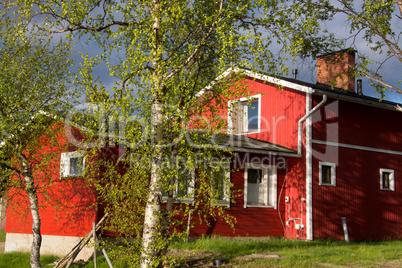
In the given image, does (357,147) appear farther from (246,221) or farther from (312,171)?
(246,221)

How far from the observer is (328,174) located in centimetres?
1617

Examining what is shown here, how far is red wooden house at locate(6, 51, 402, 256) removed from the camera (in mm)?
15211

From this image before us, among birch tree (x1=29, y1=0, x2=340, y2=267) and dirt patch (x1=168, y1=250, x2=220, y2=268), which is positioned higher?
birch tree (x1=29, y1=0, x2=340, y2=267)

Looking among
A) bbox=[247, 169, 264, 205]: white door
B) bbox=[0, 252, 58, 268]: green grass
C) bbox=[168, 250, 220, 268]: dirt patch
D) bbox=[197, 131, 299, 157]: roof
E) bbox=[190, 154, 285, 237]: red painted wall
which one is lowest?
bbox=[0, 252, 58, 268]: green grass

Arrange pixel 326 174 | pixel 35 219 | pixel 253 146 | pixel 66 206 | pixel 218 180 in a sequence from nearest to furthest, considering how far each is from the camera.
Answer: pixel 218 180 → pixel 35 219 → pixel 66 206 → pixel 253 146 → pixel 326 174

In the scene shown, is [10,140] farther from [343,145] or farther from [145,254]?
[343,145]

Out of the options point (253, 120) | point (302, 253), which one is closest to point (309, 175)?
point (253, 120)

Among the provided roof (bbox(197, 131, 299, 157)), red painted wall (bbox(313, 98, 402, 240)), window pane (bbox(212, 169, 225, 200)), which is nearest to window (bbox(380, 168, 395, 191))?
red painted wall (bbox(313, 98, 402, 240))

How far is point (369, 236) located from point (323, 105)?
5193 millimetres

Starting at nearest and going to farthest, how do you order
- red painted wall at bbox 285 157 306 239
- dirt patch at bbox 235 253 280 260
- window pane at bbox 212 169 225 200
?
window pane at bbox 212 169 225 200, dirt patch at bbox 235 253 280 260, red painted wall at bbox 285 157 306 239

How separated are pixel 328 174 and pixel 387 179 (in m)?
3.23

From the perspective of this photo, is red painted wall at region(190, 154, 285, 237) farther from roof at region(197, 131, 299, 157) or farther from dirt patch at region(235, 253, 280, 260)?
dirt patch at region(235, 253, 280, 260)

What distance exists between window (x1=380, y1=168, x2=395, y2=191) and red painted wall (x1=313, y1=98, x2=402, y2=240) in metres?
0.19

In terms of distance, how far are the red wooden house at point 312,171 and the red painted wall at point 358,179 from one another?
0.04m
